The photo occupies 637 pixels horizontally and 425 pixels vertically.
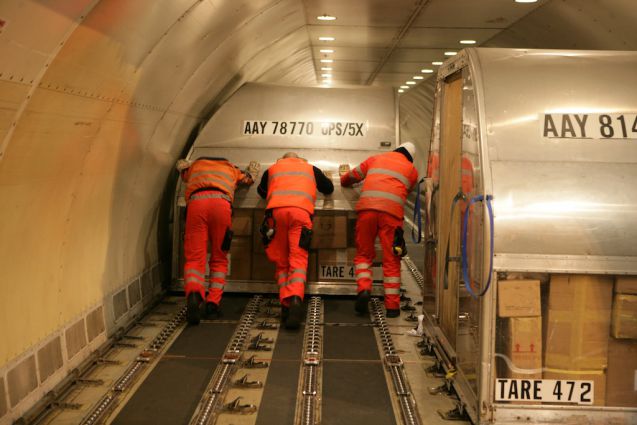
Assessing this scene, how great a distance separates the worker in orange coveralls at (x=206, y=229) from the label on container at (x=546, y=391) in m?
3.36

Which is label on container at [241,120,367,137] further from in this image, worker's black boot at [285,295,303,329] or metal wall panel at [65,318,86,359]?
metal wall panel at [65,318,86,359]

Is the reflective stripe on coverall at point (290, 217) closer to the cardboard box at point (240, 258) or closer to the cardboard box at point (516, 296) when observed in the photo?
the cardboard box at point (240, 258)

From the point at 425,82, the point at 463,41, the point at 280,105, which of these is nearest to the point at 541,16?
the point at 463,41

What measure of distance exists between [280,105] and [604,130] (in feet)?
14.9

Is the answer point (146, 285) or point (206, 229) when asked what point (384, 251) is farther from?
point (146, 285)

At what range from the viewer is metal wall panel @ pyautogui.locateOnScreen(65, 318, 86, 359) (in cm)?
525

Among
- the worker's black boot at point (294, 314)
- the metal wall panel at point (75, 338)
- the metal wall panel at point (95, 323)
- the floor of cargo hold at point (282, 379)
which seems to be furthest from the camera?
the worker's black boot at point (294, 314)

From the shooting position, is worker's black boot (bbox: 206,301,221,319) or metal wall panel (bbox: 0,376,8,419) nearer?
metal wall panel (bbox: 0,376,8,419)

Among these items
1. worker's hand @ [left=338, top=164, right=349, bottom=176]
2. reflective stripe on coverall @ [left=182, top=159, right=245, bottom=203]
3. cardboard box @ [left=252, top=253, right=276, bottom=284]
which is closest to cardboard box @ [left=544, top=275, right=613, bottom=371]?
reflective stripe on coverall @ [left=182, top=159, right=245, bottom=203]

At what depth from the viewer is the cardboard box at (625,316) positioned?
4.16 meters

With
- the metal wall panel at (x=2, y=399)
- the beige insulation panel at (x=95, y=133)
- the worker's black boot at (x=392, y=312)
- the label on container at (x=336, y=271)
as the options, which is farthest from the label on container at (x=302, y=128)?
the metal wall panel at (x=2, y=399)

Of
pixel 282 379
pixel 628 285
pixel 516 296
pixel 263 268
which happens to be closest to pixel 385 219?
pixel 263 268

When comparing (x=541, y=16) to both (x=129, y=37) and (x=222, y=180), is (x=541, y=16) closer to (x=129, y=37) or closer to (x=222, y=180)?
(x=222, y=180)

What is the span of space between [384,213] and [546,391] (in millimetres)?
3115
